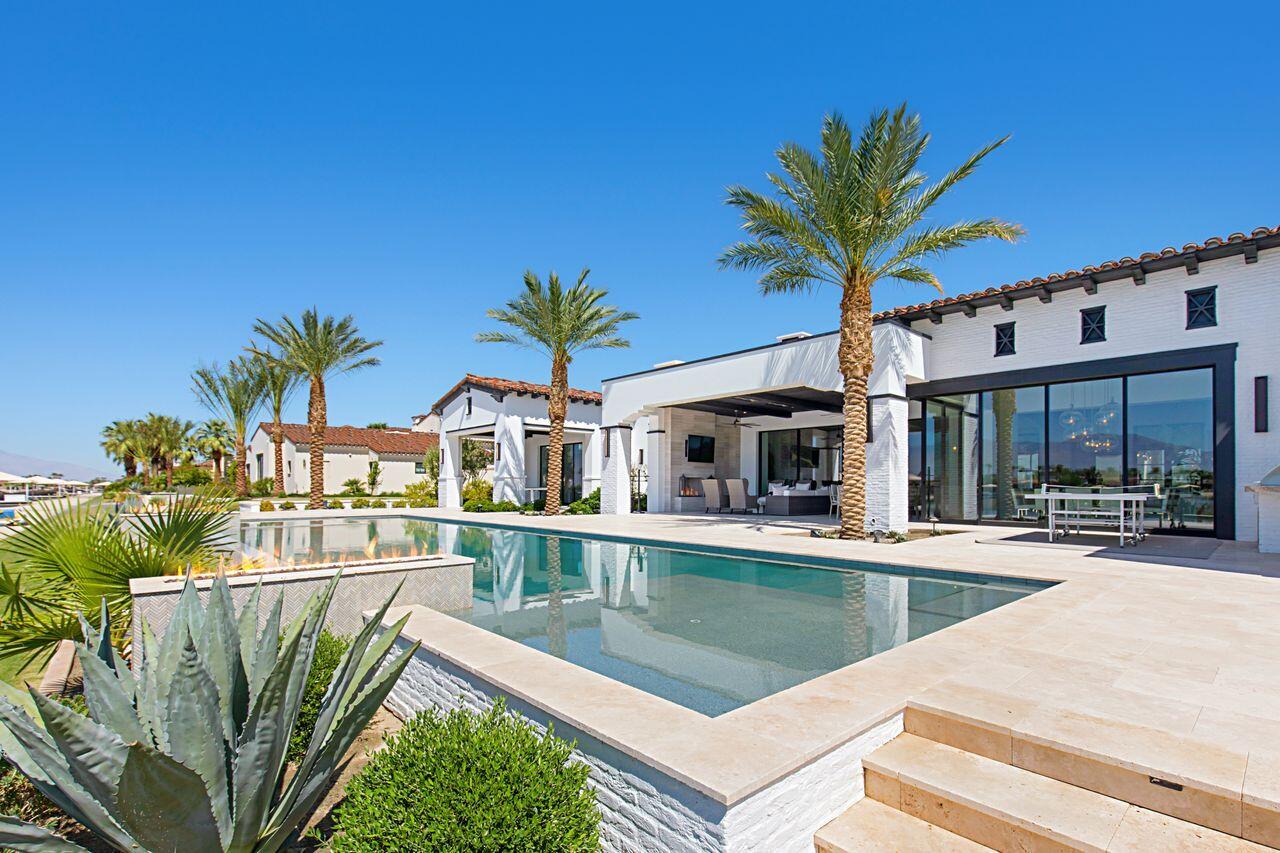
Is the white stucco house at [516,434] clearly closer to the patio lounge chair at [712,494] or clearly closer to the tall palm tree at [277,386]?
the patio lounge chair at [712,494]

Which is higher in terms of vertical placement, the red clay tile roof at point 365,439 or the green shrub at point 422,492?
the red clay tile roof at point 365,439

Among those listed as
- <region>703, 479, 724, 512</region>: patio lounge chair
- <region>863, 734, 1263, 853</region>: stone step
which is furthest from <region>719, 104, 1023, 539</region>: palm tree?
<region>863, 734, 1263, 853</region>: stone step

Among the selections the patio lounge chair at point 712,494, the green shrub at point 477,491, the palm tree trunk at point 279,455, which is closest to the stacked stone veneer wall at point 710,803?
the patio lounge chair at point 712,494

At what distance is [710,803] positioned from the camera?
7.80 feet

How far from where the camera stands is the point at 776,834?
2.56m

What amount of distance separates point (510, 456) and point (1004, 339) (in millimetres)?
17399

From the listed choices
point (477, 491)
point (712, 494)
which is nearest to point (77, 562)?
point (712, 494)

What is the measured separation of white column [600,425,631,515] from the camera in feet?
68.9

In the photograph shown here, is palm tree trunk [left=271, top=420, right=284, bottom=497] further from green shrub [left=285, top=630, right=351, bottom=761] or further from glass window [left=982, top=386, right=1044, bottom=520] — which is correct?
green shrub [left=285, top=630, right=351, bottom=761]

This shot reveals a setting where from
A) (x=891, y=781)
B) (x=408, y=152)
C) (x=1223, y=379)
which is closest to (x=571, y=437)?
(x=408, y=152)

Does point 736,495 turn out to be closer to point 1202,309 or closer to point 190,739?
point 1202,309

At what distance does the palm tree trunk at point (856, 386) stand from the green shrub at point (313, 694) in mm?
10386

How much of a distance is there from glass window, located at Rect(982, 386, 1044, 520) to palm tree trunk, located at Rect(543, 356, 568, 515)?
12681mm

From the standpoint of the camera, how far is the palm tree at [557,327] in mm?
20625
